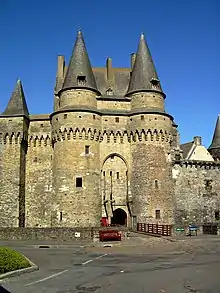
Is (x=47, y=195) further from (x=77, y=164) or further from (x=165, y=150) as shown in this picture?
(x=165, y=150)

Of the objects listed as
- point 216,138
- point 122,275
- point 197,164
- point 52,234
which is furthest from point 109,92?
point 122,275

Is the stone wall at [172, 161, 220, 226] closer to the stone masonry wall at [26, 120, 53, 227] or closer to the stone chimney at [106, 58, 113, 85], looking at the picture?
the stone chimney at [106, 58, 113, 85]

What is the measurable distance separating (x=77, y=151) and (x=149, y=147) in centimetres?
722

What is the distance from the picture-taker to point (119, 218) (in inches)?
1580

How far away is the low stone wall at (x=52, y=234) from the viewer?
28875 mm

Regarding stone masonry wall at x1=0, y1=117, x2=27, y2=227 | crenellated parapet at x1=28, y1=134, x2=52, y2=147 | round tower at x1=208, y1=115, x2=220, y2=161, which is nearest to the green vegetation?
stone masonry wall at x1=0, y1=117, x2=27, y2=227

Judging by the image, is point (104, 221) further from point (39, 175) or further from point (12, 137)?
point (12, 137)

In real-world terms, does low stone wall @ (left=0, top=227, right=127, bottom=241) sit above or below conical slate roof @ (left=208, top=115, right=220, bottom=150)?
below

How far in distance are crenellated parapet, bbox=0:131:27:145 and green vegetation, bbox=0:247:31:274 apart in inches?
1017

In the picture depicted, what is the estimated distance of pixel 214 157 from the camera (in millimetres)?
50906

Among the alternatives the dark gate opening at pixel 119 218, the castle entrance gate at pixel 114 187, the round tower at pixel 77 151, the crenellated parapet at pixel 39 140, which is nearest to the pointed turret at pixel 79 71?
the round tower at pixel 77 151

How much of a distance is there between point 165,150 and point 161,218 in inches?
270

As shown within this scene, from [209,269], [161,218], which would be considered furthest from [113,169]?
[209,269]

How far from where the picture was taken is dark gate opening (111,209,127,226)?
39.1 meters
